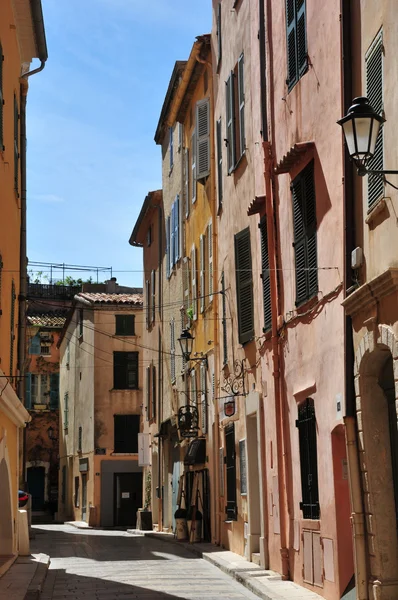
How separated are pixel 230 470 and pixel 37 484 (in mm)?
35118

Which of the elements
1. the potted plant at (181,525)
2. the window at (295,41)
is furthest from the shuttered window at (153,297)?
the window at (295,41)

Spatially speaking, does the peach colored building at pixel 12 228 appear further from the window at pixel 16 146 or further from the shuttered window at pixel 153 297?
the shuttered window at pixel 153 297

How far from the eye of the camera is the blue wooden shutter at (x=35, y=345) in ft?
178

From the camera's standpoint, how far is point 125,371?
42312 millimetres

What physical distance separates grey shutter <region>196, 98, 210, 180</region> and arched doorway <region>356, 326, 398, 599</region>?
1332 cm

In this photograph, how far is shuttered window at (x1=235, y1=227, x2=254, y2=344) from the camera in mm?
17688

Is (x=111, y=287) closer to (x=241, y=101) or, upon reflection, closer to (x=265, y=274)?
(x=241, y=101)

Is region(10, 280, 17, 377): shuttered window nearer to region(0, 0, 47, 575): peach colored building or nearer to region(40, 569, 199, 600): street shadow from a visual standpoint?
region(0, 0, 47, 575): peach colored building

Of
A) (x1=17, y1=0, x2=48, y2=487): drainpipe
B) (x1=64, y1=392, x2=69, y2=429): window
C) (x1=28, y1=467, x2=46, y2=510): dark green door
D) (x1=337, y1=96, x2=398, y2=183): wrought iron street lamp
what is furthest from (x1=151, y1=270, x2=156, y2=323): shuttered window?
(x1=337, y1=96, x2=398, y2=183): wrought iron street lamp

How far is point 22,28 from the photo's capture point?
18734 mm

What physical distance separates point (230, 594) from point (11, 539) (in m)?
6.20

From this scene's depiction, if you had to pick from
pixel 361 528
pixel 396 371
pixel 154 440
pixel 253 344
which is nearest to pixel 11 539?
pixel 253 344

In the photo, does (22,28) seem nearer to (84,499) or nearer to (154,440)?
(154,440)

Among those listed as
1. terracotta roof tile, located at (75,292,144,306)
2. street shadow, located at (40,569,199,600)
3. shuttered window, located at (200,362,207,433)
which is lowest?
street shadow, located at (40,569,199,600)
